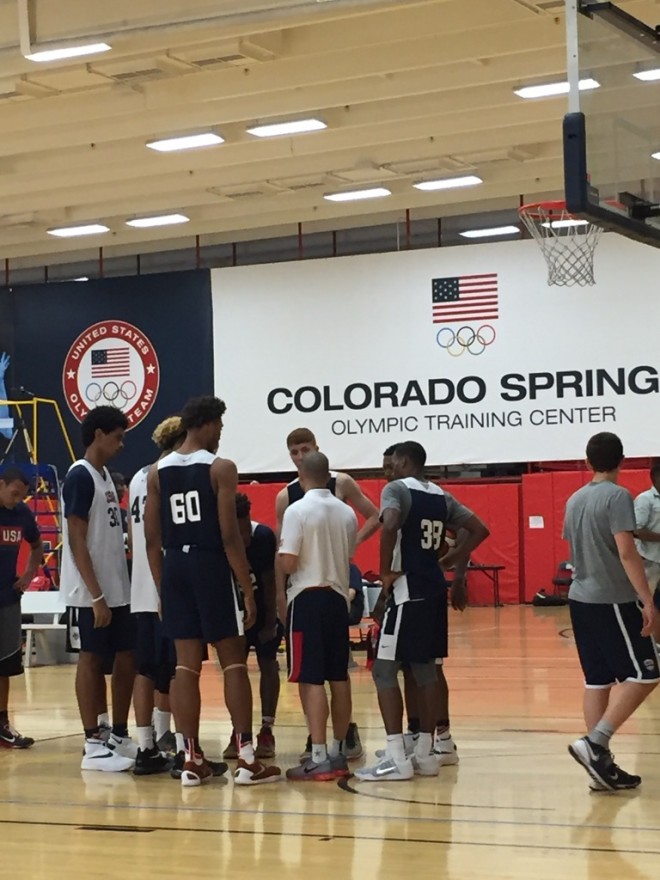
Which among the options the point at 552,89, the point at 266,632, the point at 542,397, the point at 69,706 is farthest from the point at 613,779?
the point at 542,397

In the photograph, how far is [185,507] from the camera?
7.04 metres

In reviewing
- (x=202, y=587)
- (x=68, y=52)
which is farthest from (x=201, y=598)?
(x=68, y=52)

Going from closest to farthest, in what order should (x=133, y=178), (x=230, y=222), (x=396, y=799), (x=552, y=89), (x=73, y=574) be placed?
(x=396, y=799) → (x=73, y=574) → (x=552, y=89) → (x=133, y=178) → (x=230, y=222)

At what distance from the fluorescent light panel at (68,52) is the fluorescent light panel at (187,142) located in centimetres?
378

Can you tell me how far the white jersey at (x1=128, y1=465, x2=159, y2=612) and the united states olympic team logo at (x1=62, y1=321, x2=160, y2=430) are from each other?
48.2ft

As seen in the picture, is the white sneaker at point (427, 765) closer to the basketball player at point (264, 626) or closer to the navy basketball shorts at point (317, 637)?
the navy basketball shorts at point (317, 637)

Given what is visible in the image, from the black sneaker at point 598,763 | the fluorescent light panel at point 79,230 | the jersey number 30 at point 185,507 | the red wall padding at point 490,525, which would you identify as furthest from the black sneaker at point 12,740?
the fluorescent light panel at point 79,230

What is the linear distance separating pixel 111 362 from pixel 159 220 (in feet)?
9.11

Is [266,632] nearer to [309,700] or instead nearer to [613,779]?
[309,700]

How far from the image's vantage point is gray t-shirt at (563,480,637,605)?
265 inches

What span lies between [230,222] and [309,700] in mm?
15516

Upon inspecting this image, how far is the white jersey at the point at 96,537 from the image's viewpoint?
25.0 feet

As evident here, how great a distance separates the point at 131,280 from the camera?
22.7 metres

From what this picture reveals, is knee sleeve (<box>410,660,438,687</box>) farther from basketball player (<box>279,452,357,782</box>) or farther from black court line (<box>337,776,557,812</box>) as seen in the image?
black court line (<box>337,776,557,812</box>)
